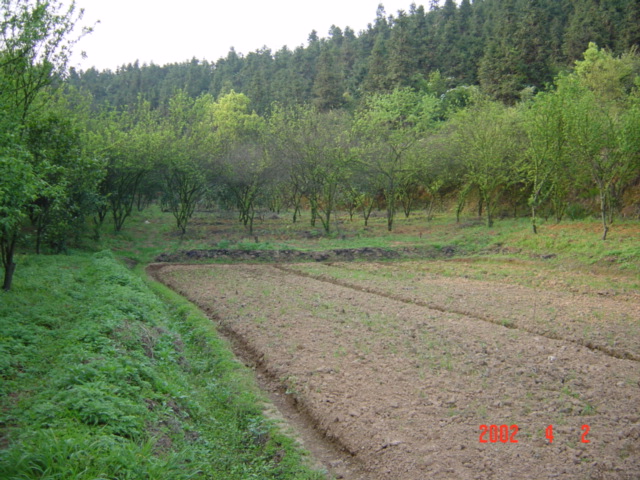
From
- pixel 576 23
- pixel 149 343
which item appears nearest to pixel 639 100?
pixel 149 343

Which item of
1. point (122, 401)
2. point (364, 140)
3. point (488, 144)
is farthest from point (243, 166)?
point (122, 401)

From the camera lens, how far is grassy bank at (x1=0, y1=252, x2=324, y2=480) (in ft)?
15.6

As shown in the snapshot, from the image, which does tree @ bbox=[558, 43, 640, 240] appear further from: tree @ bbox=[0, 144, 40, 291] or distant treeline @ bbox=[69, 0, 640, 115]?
distant treeline @ bbox=[69, 0, 640, 115]

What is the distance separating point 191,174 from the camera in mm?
32344

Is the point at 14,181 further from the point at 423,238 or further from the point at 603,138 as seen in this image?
the point at 603,138

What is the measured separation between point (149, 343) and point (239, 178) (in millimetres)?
27107

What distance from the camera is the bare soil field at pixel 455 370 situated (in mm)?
6035

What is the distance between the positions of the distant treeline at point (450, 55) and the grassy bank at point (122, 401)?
2954cm
